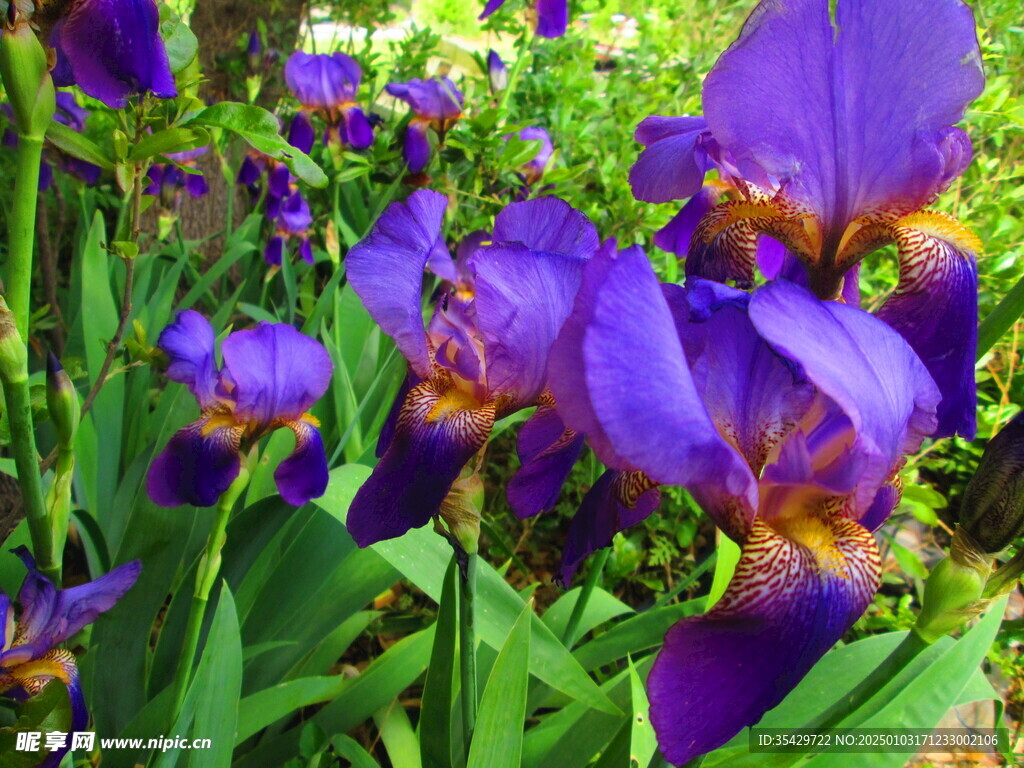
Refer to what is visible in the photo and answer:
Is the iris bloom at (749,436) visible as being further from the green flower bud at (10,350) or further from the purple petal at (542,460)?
the green flower bud at (10,350)

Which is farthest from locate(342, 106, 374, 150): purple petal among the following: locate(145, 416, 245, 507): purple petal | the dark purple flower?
locate(145, 416, 245, 507): purple petal

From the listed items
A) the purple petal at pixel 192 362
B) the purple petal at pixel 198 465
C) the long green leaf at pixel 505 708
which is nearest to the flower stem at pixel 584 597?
the long green leaf at pixel 505 708

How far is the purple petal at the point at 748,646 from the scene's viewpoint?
20.1 inches

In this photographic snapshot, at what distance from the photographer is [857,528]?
60 centimetres

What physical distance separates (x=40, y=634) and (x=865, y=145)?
1226 millimetres

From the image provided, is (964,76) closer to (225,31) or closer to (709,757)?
(709,757)

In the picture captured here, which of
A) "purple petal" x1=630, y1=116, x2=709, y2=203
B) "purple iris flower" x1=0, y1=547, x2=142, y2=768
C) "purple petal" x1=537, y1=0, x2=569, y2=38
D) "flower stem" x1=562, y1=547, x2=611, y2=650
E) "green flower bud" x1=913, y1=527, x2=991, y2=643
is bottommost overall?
"flower stem" x1=562, y1=547, x2=611, y2=650

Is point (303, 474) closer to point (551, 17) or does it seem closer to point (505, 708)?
point (505, 708)

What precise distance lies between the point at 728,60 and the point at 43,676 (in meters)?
1.18

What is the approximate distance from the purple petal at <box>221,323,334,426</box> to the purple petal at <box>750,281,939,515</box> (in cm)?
94

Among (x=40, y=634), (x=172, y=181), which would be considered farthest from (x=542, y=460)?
(x=172, y=181)

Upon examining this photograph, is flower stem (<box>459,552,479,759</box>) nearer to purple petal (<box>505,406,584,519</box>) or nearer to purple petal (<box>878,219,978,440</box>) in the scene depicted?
purple petal (<box>505,406,584,519</box>)

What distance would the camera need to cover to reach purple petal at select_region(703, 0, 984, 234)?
2.07 feet

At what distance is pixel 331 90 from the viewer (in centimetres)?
277
